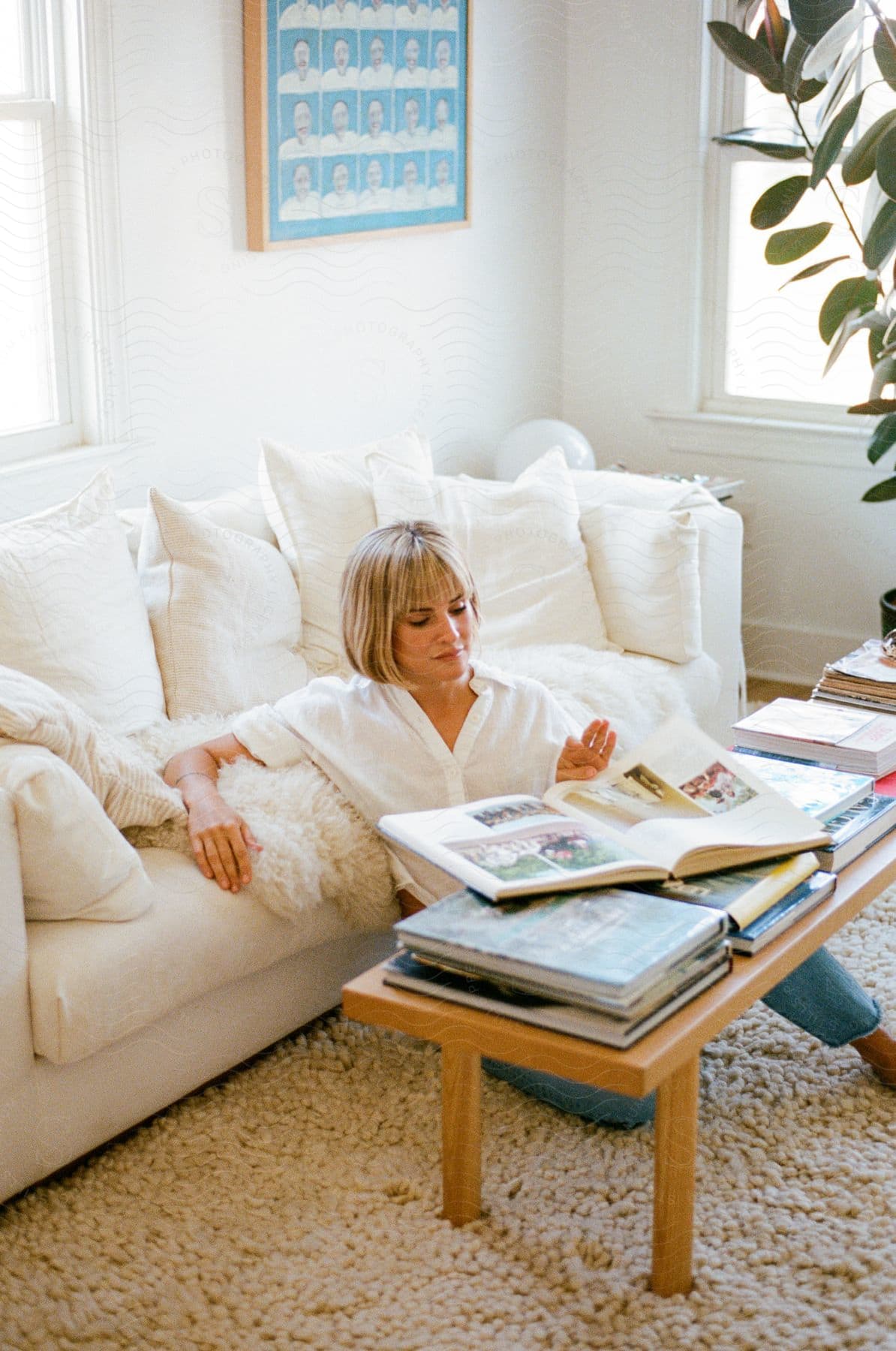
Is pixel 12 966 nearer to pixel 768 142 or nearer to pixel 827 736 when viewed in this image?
pixel 827 736

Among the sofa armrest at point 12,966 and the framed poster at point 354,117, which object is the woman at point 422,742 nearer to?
the sofa armrest at point 12,966

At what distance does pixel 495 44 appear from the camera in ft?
12.0

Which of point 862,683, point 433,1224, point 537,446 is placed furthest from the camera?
point 537,446

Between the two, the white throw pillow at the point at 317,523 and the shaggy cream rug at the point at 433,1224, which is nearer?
the shaggy cream rug at the point at 433,1224

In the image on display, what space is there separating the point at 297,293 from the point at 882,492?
134cm

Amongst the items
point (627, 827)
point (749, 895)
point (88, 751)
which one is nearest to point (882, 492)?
point (627, 827)

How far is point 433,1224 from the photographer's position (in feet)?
5.96

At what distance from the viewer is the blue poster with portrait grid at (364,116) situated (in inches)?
120

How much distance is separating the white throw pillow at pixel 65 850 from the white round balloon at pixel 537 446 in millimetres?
1953

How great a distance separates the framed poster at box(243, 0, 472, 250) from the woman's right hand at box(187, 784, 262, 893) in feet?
4.83

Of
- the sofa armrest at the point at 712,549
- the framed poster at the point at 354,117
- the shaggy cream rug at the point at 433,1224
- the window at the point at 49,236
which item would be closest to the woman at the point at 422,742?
the shaggy cream rug at the point at 433,1224

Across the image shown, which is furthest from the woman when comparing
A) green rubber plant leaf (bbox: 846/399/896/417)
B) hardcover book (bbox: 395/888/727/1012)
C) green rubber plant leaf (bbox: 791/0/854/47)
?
green rubber plant leaf (bbox: 791/0/854/47)

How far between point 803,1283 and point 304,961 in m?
0.82

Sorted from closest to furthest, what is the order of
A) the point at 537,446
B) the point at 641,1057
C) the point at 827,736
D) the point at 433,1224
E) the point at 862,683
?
1. the point at 641,1057
2. the point at 433,1224
3. the point at 827,736
4. the point at 862,683
5. the point at 537,446
